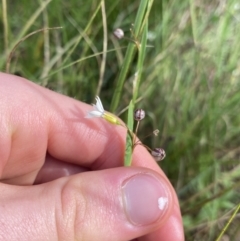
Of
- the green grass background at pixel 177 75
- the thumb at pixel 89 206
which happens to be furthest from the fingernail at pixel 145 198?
the green grass background at pixel 177 75

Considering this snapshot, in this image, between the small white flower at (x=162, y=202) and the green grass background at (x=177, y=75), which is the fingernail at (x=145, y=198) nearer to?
the small white flower at (x=162, y=202)

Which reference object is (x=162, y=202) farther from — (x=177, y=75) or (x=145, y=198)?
(x=177, y=75)

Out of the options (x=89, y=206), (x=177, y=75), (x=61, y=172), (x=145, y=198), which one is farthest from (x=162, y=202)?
(x=177, y=75)

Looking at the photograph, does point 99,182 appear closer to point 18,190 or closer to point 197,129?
point 18,190

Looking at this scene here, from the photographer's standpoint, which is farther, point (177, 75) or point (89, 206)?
point (177, 75)

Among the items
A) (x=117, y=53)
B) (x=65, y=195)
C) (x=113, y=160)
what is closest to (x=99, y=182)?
(x=65, y=195)

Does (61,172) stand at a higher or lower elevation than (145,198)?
lower
